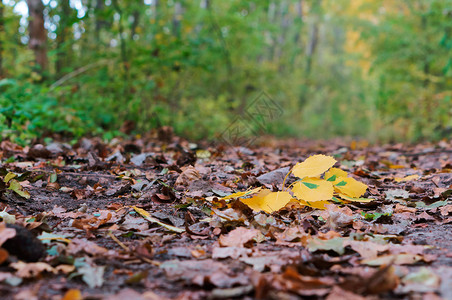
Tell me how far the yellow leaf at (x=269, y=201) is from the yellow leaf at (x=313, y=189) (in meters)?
0.08

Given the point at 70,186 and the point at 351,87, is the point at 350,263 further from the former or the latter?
the point at 351,87

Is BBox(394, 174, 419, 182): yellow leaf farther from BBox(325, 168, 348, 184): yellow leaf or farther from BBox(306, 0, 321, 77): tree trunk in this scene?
BBox(306, 0, 321, 77): tree trunk

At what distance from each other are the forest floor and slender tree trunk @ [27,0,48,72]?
3.93 metres

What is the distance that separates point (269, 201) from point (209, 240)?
1.44 feet

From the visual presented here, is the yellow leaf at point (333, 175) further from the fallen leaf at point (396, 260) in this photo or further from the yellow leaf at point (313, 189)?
the fallen leaf at point (396, 260)

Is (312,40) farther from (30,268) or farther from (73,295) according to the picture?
(73,295)

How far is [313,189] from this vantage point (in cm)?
205

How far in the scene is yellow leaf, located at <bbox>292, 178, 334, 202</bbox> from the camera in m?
2.00

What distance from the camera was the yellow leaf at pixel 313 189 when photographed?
6.56 ft

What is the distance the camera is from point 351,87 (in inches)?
823

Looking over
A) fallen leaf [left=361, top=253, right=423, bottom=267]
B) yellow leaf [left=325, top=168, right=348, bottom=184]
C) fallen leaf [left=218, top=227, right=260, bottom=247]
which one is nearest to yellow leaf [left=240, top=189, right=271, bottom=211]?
fallen leaf [left=218, top=227, right=260, bottom=247]

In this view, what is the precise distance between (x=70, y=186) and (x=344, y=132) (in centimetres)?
1562

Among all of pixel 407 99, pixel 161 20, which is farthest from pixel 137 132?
pixel 407 99

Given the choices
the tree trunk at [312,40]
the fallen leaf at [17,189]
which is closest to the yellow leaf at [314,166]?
the fallen leaf at [17,189]
